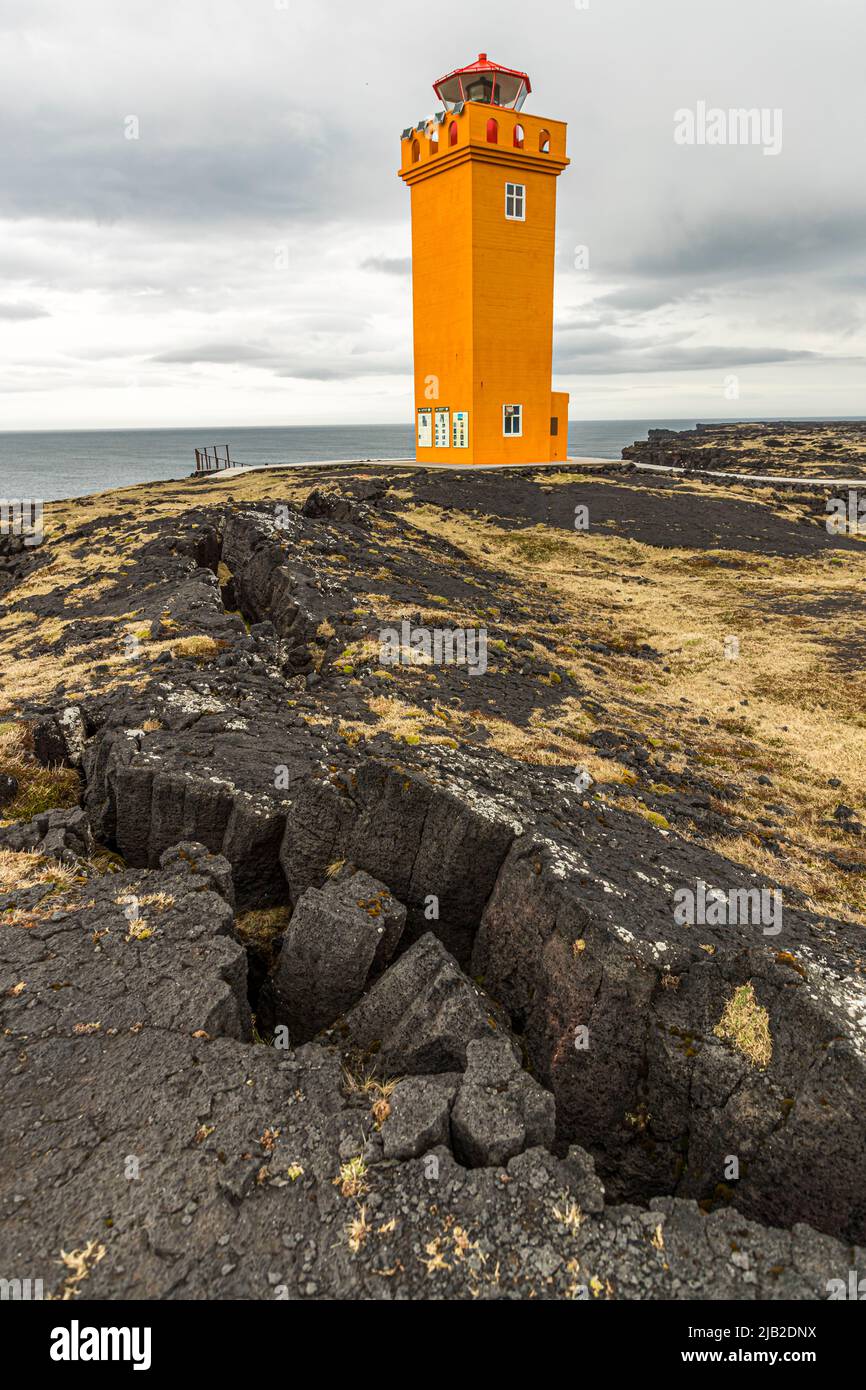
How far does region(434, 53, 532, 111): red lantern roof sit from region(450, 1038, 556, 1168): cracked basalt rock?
207ft

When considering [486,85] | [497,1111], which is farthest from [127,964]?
[486,85]

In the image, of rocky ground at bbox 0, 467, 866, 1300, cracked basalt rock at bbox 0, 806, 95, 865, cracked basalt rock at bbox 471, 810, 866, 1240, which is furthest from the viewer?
cracked basalt rock at bbox 0, 806, 95, 865

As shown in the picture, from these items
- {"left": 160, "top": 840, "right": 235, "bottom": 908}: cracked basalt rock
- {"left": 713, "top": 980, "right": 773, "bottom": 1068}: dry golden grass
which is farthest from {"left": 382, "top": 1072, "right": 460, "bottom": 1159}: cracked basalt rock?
{"left": 160, "top": 840, "right": 235, "bottom": 908}: cracked basalt rock

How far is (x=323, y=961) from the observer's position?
355 inches

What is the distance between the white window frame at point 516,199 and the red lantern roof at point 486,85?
6.58 m

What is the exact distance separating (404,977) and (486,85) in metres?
63.4

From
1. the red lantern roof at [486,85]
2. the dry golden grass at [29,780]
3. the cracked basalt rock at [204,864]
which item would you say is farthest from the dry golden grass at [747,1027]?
the red lantern roof at [486,85]

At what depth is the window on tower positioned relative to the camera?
2192 inches

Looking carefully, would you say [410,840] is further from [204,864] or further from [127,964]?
[127,964]

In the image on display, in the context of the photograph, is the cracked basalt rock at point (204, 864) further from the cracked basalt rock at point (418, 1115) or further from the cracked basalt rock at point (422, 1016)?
the cracked basalt rock at point (418, 1115)

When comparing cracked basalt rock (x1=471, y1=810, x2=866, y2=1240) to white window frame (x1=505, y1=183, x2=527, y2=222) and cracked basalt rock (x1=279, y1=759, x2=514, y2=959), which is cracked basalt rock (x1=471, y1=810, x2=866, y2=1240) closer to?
cracked basalt rock (x1=279, y1=759, x2=514, y2=959)

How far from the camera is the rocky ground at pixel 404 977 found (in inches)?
224

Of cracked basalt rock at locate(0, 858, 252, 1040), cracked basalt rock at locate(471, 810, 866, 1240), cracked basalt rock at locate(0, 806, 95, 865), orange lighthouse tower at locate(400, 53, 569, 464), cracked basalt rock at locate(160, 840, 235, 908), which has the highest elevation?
orange lighthouse tower at locate(400, 53, 569, 464)
